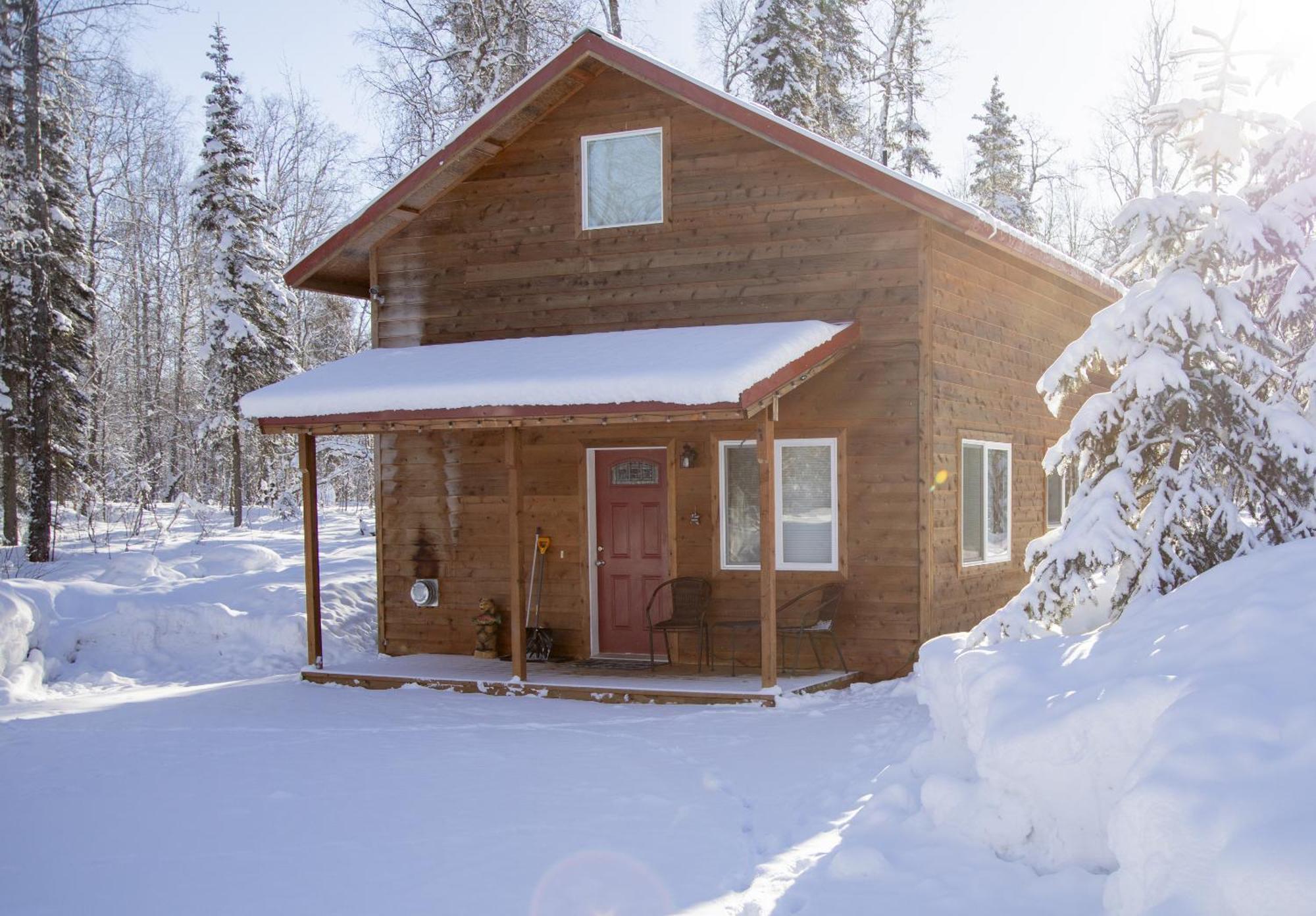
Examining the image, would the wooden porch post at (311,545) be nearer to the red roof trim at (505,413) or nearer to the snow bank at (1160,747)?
the red roof trim at (505,413)

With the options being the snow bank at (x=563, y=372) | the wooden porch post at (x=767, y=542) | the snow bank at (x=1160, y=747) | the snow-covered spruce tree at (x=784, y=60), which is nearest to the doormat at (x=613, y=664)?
the wooden porch post at (x=767, y=542)

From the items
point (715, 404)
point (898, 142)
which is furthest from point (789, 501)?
point (898, 142)

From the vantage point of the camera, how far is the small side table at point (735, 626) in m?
10.5

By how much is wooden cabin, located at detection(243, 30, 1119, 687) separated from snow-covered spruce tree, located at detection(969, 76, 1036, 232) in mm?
18171

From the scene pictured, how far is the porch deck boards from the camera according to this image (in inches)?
383

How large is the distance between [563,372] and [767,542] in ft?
7.51

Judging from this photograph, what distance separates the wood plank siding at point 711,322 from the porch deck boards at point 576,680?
22.6 inches

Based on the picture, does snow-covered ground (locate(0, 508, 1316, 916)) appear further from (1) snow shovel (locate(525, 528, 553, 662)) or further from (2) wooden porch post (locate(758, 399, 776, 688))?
(1) snow shovel (locate(525, 528, 553, 662))

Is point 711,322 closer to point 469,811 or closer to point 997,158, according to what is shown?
point 469,811

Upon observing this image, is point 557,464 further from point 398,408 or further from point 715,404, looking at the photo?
point 715,404

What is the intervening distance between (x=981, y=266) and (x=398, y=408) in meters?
6.09

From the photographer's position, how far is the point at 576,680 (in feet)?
33.9

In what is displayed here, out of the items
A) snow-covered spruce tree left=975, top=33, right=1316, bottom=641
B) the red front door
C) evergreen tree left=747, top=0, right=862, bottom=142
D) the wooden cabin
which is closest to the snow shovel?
the wooden cabin

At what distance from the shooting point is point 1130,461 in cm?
717
